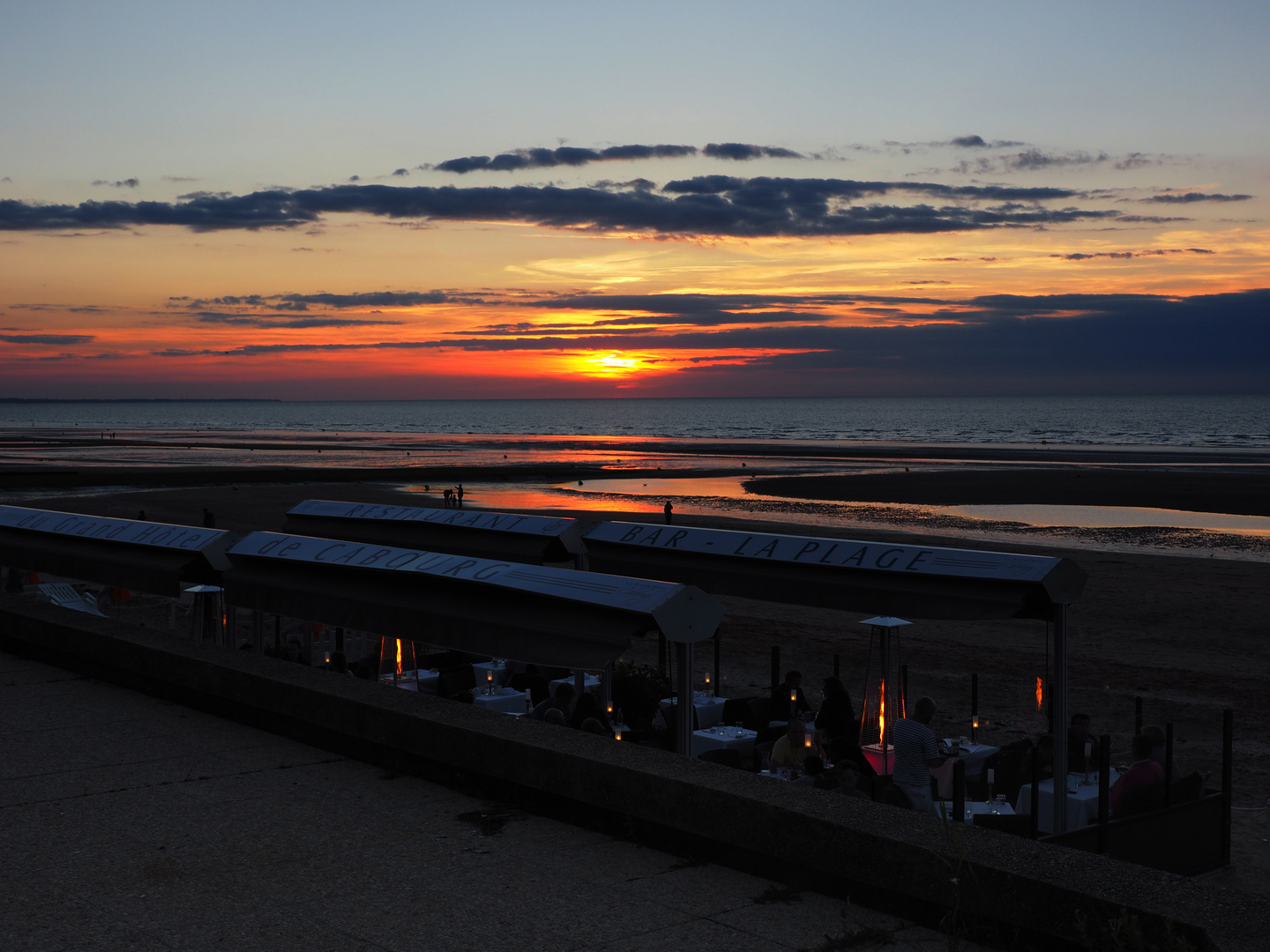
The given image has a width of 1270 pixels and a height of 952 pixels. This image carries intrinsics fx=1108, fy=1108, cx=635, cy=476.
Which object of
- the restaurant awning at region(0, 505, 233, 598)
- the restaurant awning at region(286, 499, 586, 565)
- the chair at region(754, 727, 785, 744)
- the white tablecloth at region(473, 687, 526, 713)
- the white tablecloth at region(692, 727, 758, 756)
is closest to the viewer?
the restaurant awning at region(0, 505, 233, 598)

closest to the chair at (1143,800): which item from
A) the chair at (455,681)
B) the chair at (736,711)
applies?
the chair at (736,711)

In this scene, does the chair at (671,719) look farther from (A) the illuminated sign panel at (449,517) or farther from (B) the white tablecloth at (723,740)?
(A) the illuminated sign panel at (449,517)

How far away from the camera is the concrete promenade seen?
5219mm

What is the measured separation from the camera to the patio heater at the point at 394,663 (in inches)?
607

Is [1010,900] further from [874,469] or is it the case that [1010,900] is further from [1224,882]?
[874,469]

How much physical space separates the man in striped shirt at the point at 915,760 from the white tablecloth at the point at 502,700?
5560mm

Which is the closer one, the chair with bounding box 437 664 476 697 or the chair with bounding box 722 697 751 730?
the chair with bounding box 722 697 751 730

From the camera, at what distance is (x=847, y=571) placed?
428 inches

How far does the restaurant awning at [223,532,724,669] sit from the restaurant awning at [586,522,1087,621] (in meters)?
2.80

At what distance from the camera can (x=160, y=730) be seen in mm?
8906

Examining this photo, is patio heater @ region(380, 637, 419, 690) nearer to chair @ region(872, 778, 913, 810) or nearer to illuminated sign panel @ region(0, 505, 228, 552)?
illuminated sign panel @ region(0, 505, 228, 552)

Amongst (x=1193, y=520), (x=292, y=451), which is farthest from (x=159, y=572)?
(x=292, y=451)

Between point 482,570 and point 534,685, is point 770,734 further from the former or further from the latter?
point 482,570

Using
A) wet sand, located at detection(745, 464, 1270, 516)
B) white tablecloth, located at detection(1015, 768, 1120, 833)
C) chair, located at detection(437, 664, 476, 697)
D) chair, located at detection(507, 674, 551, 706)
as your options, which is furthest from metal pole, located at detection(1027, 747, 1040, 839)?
wet sand, located at detection(745, 464, 1270, 516)
